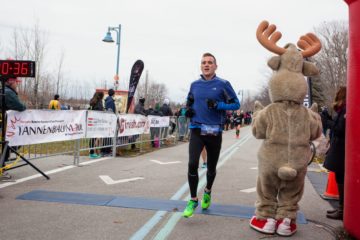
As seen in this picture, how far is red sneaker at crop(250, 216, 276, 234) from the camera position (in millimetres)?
4496

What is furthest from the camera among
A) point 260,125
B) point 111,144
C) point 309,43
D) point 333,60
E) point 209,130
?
point 333,60

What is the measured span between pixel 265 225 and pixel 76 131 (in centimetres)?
586

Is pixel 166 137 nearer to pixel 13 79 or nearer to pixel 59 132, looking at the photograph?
pixel 59 132

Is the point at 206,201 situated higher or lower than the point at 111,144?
lower

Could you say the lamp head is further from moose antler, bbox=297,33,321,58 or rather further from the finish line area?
moose antler, bbox=297,33,321,58

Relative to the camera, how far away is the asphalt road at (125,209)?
441 centimetres

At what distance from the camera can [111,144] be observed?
11617 millimetres

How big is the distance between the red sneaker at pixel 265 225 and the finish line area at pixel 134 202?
0.60 m

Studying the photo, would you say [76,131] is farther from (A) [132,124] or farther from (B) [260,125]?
(B) [260,125]

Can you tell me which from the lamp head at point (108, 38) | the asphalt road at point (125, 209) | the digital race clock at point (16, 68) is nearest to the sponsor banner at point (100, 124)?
the asphalt road at point (125, 209)

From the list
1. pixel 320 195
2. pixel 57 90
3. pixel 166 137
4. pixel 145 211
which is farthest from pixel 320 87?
pixel 145 211

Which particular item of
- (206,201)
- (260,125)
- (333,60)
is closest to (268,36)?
(260,125)

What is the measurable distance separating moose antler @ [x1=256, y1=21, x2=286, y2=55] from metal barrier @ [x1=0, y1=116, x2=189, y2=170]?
475 cm

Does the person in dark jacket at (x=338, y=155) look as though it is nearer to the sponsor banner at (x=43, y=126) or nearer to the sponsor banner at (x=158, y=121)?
the sponsor banner at (x=43, y=126)
